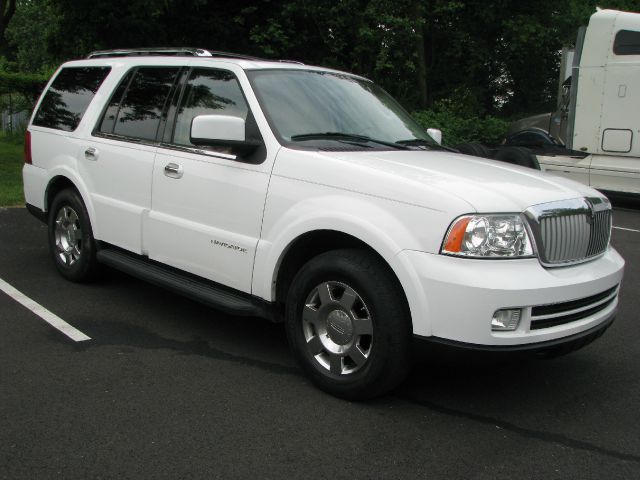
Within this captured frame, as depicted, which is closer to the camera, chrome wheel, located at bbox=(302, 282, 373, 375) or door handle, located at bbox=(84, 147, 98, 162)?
chrome wheel, located at bbox=(302, 282, 373, 375)

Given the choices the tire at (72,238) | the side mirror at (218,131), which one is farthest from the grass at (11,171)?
the side mirror at (218,131)

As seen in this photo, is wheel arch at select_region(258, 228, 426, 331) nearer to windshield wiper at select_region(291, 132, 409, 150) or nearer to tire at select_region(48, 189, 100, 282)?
windshield wiper at select_region(291, 132, 409, 150)

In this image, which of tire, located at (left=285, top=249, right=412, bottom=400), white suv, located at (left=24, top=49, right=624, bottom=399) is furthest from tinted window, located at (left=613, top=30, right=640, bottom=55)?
tire, located at (left=285, top=249, right=412, bottom=400)

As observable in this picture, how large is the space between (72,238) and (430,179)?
3621 millimetres

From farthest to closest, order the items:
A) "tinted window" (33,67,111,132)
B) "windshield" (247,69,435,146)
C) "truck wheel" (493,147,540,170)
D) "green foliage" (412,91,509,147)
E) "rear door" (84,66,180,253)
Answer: "green foliage" (412,91,509,147) → "truck wheel" (493,147,540,170) → "tinted window" (33,67,111,132) → "rear door" (84,66,180,253) → "windshield" (247,69,435,146)

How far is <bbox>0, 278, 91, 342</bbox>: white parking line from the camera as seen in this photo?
16.2ft

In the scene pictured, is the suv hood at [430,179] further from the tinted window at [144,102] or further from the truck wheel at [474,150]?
the truck wheel at [474,150]

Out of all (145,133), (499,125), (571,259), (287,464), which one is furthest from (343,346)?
(499,125)

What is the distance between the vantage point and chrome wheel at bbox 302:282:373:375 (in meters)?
3.87

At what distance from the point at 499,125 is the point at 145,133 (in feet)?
44.6

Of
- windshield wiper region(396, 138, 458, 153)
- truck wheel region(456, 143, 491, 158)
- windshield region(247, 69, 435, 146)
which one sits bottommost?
truck wheel region(456, 143, 491, 158)

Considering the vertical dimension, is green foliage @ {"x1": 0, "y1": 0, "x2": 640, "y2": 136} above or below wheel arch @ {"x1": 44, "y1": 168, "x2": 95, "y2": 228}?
above

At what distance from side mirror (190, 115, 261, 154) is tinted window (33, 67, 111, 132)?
2155 mm

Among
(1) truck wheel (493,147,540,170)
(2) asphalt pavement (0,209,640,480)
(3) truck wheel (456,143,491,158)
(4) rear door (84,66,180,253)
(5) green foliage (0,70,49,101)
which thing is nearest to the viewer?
(2) asphalt pavement (0,209,640,480)
